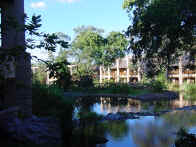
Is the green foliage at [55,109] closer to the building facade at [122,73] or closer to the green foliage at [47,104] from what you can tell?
the green foliage at [47,104]

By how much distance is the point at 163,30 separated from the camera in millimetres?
5320

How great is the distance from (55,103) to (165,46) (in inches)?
125

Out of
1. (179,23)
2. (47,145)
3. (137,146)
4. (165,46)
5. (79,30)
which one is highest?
(79,30)

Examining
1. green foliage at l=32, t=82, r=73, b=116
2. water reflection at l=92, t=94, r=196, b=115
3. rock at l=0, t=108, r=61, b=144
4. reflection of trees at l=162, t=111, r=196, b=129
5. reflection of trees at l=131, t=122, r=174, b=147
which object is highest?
green foliage at l=32, t=82, r=73, b=116

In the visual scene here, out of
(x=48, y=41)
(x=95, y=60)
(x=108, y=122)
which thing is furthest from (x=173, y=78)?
(x=48, y=41)

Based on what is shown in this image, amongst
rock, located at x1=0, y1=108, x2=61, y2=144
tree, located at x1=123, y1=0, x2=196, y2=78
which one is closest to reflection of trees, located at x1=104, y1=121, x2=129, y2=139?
tree, located at x1=123, y1=0, x2=196, y2=78

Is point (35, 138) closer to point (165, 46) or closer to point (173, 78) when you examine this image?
point (165, 46)

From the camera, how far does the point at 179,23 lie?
5.16 m

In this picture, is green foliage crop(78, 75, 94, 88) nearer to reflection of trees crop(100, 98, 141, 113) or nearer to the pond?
reflection of trees crop(100, 98, 141, 113)

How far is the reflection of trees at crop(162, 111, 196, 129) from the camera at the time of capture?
9641 mm

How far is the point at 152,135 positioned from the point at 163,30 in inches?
157

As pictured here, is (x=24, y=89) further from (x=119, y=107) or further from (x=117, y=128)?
(x=119, y=107)

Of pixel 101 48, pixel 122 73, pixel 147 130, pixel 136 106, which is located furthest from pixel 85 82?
pixel 147 130

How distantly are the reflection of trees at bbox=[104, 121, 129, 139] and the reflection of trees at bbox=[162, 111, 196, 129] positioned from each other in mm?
1810
